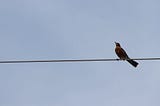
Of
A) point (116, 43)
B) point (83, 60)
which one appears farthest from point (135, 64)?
point (83, 60)

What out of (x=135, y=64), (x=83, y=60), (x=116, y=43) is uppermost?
(x=116, y=43)

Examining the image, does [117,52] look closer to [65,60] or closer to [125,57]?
[125,57]

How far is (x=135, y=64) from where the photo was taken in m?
20.3

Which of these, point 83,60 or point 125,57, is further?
point 125,57

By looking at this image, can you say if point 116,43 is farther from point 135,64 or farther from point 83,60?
point 83,60

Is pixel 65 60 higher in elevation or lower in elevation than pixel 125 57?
lower

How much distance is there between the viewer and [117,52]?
21.2 meters

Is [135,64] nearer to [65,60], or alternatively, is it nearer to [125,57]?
[125,57]

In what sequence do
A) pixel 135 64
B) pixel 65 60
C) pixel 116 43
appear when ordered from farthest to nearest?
pixel 116 43
pixel 135 64
pixel 65 60

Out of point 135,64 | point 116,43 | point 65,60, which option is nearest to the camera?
point 65,60

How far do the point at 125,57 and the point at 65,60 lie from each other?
8.59 m

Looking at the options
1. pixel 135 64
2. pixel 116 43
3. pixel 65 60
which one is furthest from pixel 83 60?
pixel 116 43

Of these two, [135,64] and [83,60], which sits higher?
[135,64]

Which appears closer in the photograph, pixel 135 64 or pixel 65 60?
pixel 65 60
